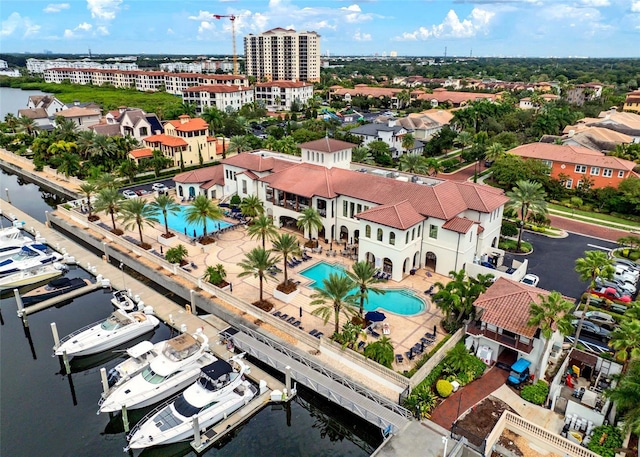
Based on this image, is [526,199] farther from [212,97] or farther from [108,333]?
[212,97]

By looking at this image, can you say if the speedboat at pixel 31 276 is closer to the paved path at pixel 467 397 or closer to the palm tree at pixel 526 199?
the paved path at pixel 467 397

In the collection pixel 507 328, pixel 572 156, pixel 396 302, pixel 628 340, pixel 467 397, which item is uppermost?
pixel 572 156

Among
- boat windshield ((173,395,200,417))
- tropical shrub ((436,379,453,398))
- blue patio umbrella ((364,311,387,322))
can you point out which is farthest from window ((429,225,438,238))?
boat windshield ((173,395,200,417))

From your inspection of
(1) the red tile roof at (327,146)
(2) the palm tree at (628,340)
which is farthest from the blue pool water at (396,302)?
(1) the red tile roof at (327,146)

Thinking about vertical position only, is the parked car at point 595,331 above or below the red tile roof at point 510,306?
below

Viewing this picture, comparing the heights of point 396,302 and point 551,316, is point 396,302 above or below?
below

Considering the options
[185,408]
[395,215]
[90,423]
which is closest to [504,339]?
[395,215]
